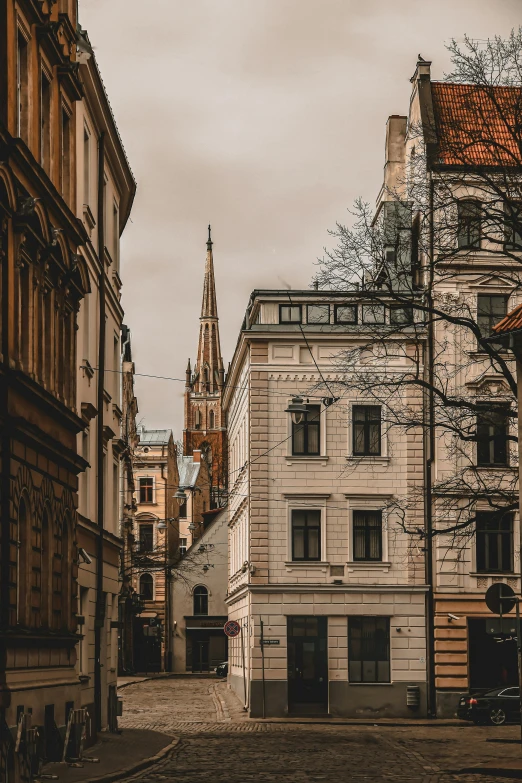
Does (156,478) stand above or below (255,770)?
above

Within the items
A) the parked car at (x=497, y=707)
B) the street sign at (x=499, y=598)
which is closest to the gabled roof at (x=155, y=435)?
the parked car at (x=497, y=707)

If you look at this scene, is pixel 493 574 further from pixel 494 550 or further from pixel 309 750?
pixel 309 750

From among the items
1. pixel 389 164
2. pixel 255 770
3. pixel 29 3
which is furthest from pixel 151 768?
pixel 389 164

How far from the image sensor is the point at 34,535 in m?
19.9

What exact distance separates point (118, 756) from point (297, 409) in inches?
663

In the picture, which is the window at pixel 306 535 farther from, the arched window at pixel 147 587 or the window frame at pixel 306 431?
the arched window at pixel 147 587

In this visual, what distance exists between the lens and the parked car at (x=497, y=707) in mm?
35906

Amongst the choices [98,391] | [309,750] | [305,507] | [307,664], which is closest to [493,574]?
[305,507]

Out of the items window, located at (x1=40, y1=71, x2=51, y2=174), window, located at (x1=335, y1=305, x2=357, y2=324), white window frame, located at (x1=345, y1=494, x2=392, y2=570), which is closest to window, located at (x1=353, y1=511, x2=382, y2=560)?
white window frame, located at (x1=345, y1=494, x2=392, y2=570)

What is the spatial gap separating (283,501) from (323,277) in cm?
1519

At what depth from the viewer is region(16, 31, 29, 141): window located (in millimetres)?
19648

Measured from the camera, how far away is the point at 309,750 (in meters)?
25.7

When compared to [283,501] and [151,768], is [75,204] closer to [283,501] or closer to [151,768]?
[151,768]

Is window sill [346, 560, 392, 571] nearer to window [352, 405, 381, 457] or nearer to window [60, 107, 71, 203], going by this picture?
window [352, 405, 381, 457]
